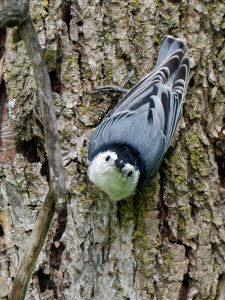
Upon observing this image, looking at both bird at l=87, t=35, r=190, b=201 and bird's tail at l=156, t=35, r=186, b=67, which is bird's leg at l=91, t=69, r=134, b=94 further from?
bird's tail at l=156, t=35, r=186, b=67

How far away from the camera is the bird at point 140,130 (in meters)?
2.77

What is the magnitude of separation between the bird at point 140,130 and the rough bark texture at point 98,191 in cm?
6

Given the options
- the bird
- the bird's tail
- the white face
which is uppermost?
the bird's tail

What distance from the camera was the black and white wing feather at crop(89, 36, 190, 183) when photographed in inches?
111

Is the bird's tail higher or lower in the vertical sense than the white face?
higher

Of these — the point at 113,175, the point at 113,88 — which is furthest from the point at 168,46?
the point at 113,175

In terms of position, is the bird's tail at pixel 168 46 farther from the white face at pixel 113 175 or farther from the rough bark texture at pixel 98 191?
the white face at pixel 113 175

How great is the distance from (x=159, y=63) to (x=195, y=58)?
16 centimetres

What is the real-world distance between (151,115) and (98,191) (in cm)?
40

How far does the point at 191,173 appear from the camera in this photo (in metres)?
2.88

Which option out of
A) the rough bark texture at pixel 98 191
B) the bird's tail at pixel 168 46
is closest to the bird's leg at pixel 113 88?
the rough bark texture at pixel 98 191

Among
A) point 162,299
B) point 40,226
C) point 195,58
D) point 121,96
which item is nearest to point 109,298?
point 162,299

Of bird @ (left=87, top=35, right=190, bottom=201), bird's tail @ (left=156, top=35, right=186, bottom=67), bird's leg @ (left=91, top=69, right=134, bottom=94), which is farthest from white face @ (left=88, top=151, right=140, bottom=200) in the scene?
bird's tail @ (left=156, top=35, right=186, bottom=67)

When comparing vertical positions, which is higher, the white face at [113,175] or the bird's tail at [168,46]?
the bird's tail at [168,46]
